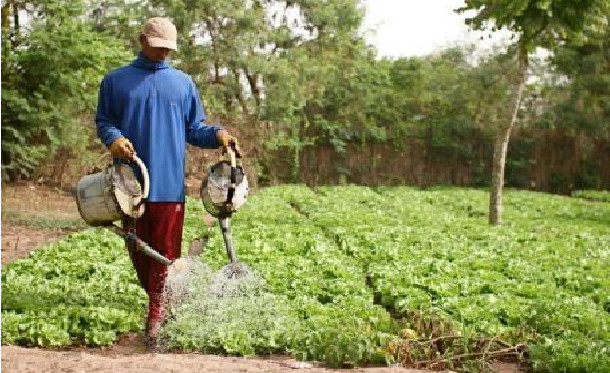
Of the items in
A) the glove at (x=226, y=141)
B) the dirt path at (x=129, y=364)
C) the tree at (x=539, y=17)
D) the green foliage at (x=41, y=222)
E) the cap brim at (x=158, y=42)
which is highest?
the tree at (x=539, y=17)

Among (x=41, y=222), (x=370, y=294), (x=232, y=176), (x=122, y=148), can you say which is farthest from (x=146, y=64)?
(x=41, y=222)

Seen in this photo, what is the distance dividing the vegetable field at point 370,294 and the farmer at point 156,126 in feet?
2.38

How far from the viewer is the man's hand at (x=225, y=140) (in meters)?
5.87

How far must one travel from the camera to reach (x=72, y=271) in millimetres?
8922

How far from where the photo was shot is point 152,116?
5.80 metres

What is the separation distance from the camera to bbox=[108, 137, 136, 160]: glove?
5551 millimetres

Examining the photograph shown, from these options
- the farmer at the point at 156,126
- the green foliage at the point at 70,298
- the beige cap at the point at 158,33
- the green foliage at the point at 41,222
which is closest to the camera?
the beige cap at the point at 158,33

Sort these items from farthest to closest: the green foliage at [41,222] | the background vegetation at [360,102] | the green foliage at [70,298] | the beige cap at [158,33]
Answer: the background vegetation at [360,102] < the green foliage at [41,222] < the green foliage at [70,298] < the beige cap at [158,33]

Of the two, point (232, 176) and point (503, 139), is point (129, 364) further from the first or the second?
point (503, 139)

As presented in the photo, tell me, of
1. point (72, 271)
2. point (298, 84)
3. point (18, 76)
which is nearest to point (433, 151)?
point (298, 84)

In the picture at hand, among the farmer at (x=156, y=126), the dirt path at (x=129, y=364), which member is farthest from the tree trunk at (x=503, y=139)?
the dirt path at (x=129, y=364)

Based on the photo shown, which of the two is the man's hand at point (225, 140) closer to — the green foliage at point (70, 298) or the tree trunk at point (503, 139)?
the green foliage at point (70, 298)

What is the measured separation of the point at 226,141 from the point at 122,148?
0.72 metres

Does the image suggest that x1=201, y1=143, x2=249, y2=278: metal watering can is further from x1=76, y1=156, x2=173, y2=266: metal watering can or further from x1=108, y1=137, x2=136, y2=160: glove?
x1=108, y1=137, x2=136, y2=160: glove
